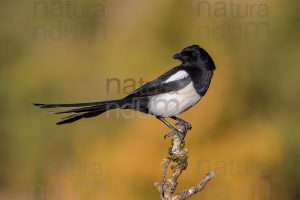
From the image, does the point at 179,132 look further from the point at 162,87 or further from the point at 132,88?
the point at 132,88

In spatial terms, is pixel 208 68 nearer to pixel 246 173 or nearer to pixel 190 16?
pixel 246 173

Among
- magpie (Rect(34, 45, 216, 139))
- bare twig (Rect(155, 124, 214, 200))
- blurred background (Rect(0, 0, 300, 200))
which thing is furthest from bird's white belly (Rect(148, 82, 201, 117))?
blurred background (Rect(0, 0, 300, 200))

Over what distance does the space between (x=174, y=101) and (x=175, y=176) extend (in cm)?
88

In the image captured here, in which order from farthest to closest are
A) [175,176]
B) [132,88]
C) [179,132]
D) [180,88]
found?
[132,88], [180,88], [179,132], [175,176]

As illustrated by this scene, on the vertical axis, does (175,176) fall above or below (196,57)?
below

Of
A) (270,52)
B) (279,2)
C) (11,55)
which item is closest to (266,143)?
(270,52)

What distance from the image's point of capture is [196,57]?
4.16 m

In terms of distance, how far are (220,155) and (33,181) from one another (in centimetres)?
213

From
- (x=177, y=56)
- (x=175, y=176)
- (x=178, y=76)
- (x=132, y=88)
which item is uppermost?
(x=177, y=56)

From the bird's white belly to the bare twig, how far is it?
48 centimetres

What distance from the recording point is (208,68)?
164 inches

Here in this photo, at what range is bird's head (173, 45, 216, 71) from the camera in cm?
414

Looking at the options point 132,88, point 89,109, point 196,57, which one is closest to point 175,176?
point 89,109

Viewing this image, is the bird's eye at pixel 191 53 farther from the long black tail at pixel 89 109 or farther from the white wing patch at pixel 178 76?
the long black tail at pixel 89 109
